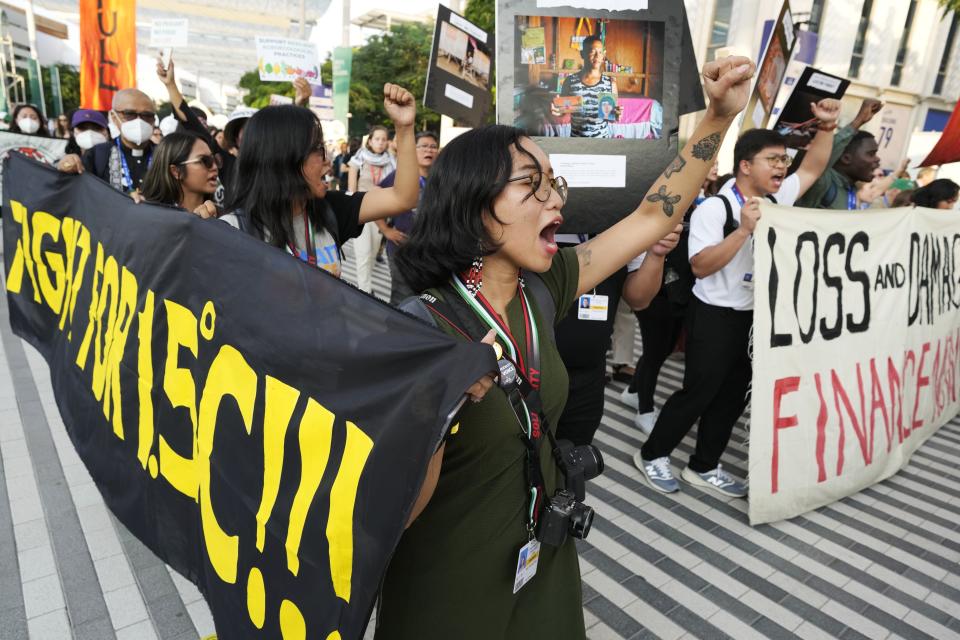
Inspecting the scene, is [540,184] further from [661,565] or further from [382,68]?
[382,68]

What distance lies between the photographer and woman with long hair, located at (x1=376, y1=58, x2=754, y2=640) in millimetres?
1161

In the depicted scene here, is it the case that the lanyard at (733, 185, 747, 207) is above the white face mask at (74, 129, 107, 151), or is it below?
below

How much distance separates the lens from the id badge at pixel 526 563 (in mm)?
1237

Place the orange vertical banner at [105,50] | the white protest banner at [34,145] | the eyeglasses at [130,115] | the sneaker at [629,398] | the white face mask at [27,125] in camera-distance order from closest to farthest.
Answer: the eyeglasses at [130,115] < the sneaker at [629,398] < the orange vertical banner at [105,50] < the white protest banner at [34,145] < the white face mask at [27,125]

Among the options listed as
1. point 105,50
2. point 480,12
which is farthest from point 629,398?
point 480,12

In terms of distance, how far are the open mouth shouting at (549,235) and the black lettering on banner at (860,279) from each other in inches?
90.7

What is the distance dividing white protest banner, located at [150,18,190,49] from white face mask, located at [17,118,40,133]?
67.7 inches

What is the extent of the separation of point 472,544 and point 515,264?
617 mm

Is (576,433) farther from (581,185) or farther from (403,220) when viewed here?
(403,220)

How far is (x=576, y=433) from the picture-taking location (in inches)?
92.0

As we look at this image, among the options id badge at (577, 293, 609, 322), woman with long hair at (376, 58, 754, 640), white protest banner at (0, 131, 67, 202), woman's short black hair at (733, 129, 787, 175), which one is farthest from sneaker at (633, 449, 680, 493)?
white protest banner at (0, 131, 67, 202)

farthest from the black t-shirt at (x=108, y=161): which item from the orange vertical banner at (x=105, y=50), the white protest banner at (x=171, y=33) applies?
the white protest banner at (x=171, y=33)

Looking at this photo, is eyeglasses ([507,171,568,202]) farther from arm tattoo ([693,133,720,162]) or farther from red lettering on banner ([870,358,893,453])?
red lettering on banner ([870,358,893,453])

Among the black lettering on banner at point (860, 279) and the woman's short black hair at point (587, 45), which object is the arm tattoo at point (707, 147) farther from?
the black lettering on banner at point (860, 279)
